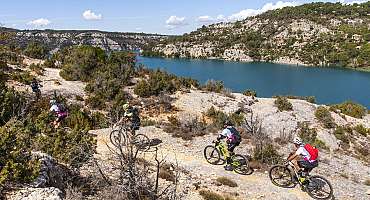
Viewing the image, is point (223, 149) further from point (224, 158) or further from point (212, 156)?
point (212, 156)

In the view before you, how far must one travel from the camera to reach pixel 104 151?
1588cm

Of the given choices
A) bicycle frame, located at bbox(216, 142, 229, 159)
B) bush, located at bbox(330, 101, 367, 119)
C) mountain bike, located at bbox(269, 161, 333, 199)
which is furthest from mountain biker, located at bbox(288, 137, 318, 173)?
bush, located at bbox(330, 101, 367, 119)

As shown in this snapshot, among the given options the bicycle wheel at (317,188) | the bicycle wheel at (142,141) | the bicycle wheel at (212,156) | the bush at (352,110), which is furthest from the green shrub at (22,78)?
the bush at (352,110)

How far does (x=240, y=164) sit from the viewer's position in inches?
587

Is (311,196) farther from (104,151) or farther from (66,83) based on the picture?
(66,83)

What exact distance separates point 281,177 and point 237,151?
3986mm

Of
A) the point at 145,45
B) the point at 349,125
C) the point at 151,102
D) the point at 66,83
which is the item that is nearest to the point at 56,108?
the point at 151,102

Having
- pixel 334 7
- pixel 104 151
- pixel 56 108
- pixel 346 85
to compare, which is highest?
pixel 334 7

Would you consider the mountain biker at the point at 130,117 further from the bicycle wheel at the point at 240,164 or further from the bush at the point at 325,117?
the bush at the point at 325,117

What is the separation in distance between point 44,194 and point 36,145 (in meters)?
2.76

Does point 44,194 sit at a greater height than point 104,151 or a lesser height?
greater

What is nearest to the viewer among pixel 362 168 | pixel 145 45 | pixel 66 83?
pixel 362 168

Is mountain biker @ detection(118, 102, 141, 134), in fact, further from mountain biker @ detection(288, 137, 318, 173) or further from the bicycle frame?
mountain biker @ detection(288, 137, 318, 173)

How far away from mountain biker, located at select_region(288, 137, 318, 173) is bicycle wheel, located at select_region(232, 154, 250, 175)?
93.2 inches
